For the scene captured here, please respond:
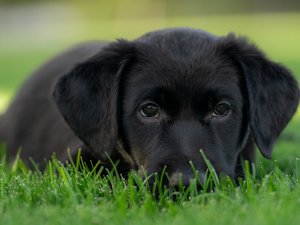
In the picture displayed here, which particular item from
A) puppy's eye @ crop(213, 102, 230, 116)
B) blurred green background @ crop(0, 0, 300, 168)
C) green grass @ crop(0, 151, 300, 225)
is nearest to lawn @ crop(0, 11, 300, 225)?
green grass @ crop(0, 151, 300, 225)

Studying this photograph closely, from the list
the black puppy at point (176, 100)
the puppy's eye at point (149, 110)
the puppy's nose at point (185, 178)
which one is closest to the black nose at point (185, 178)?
the puppy's nose at point (185, 178)

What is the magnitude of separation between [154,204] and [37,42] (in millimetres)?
32498

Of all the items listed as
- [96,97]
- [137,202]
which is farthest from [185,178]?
[96,97]

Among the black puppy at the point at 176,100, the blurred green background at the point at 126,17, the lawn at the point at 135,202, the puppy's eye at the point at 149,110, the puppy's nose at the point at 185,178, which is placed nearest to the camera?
the lawn at the point at 135,202

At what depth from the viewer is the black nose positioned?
3596 mm

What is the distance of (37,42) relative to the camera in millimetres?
35219

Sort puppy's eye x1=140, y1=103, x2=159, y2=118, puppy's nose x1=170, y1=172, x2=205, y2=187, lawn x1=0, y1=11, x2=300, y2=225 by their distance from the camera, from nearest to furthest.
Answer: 1. lawn x1=0, y1=11, x2=300, y2=225
2. puppy's nose x1=170, y1=172, x2=205, y2=187
3. puppy's eye x1=140, y1=103, x2=159, y2=118

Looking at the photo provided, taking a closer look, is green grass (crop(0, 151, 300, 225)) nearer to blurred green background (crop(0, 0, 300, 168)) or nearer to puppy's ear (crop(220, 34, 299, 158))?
puppy's ear (crop(220, 34, 299, 158))

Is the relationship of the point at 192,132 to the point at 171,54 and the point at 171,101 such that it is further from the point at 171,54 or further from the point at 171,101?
the point at 171,54

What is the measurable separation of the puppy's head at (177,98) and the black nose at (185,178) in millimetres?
237

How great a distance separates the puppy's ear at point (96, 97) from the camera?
4422 millimetres

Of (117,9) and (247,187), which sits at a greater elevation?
(247,187)

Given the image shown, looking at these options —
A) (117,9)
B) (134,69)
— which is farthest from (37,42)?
(134,69)

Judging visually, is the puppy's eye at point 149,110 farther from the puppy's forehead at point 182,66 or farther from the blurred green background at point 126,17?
the blurred green background at point 126,17
